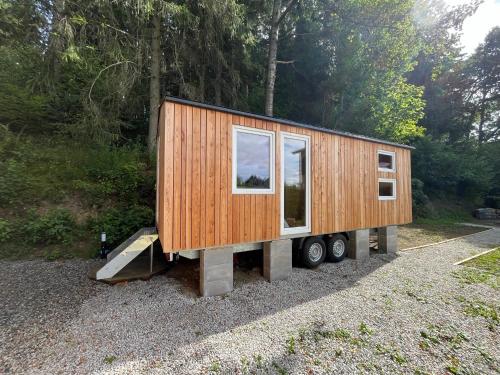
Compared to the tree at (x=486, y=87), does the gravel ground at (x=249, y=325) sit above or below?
below

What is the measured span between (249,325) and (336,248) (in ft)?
11.1

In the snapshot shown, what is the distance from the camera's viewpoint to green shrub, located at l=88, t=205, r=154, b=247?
221 inches

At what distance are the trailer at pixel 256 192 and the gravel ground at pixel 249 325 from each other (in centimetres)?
56

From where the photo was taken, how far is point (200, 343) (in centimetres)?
252

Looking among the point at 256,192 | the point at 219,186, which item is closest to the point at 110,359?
the point at 219,186

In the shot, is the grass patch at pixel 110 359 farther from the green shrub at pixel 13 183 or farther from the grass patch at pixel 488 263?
the grass patch at pixel 488 263

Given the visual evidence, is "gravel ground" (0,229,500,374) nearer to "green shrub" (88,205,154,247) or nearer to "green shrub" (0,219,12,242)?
"green shrub" (0,219,12,242)

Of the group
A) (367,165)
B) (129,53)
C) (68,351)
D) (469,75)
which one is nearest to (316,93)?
(367,165)

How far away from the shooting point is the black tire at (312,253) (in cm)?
489

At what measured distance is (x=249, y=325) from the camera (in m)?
2.88

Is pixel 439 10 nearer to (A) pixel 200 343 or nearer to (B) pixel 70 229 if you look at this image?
(A) pixel 200 343

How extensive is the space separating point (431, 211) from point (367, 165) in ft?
37.2

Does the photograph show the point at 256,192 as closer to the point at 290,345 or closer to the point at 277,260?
the point at 277,260

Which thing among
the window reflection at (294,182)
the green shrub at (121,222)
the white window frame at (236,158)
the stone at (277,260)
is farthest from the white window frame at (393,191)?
the green shrub at (121,222)
